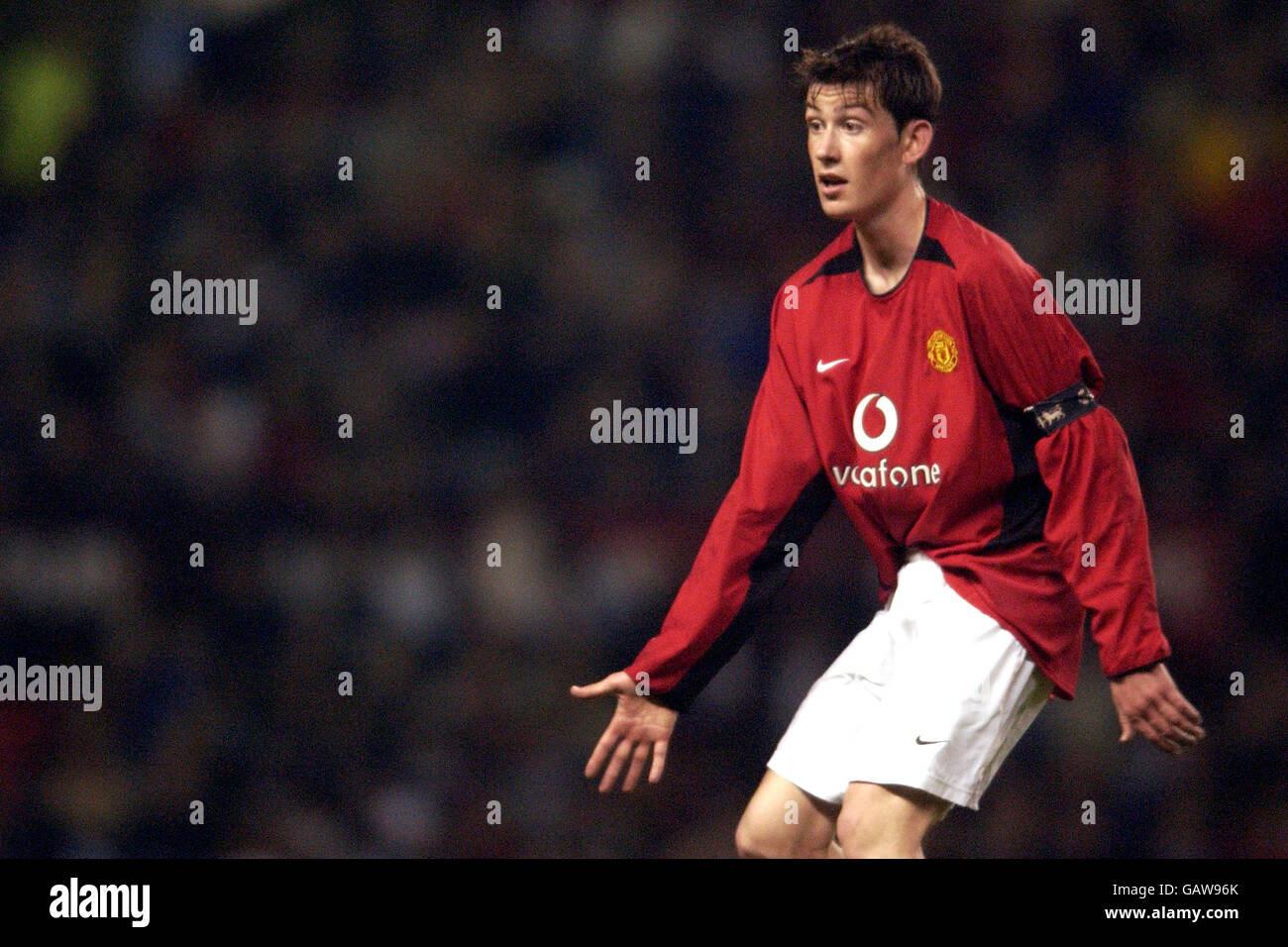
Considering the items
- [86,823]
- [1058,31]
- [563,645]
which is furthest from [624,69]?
[86,823]

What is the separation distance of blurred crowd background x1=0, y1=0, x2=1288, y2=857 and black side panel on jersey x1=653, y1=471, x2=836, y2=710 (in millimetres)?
780

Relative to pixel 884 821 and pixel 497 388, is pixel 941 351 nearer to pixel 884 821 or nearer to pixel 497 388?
pixel 884 821

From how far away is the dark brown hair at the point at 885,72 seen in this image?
3682mm

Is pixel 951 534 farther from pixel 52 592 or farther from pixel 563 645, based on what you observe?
pixel 52 592

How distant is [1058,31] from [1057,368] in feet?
4.85

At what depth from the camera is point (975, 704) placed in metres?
3.48

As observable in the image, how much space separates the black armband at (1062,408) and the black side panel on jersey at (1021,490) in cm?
3

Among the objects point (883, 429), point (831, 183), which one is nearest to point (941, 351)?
point (883, 429)

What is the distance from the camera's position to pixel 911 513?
3643 millimetres

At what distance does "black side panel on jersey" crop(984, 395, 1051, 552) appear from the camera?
358 cm

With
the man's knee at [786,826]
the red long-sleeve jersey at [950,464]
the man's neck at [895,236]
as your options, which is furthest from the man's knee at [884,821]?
the man's neck at [895,236]

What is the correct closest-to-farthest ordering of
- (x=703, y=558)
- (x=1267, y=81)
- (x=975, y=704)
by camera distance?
(x=975, y=704) < (x=703, y=558) < (x=1267, y=81)

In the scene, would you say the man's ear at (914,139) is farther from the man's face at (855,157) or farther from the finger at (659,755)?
the finger at (659,755)

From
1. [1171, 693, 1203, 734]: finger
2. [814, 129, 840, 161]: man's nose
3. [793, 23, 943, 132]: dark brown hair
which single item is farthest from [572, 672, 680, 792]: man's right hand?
[793, 23, 943, 132]: dark brown hair
